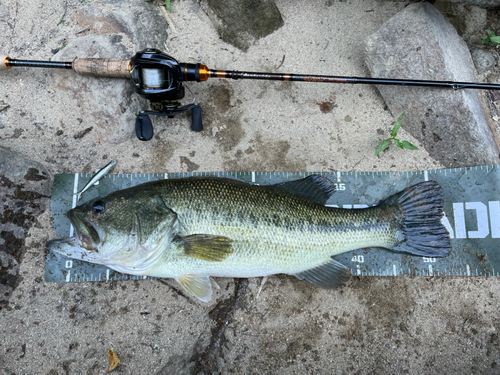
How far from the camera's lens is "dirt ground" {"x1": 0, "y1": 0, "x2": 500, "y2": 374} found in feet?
9.61

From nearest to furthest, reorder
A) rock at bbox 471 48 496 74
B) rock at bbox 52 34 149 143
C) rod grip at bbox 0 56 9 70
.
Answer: rod grip at bbox 0 56 9 70 → rock at bbox 52 34 149 143 → rock at bbox 471 48 496 74

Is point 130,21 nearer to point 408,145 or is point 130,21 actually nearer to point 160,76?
point 160,76

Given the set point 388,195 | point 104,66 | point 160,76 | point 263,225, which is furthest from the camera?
point 388,195

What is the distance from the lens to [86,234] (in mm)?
2496

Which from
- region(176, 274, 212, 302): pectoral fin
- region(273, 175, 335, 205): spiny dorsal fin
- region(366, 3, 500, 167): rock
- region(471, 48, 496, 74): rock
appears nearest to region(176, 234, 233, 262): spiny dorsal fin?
region(176, 274, 212, 302): pectoral fin

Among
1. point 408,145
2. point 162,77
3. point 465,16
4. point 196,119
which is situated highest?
point 465,16

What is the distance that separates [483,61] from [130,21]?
374 cm

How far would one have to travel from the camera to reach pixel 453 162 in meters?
3.20

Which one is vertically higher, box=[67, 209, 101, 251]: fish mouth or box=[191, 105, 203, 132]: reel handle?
box=[191, 105, 203, 132]: reel handle

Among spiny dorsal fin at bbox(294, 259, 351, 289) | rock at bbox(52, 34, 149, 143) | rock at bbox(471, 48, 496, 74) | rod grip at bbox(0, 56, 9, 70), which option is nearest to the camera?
spiny dorsal fin at bbox(294, 259, 351, 289)

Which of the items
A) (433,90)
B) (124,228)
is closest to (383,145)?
(433,90)

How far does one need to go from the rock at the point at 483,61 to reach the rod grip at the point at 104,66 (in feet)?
11.8

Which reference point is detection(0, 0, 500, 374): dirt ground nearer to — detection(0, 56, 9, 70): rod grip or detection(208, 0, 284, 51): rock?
detection(208, 0, 284, 51): rock

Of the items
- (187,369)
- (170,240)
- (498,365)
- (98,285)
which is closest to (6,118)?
(98,285)
